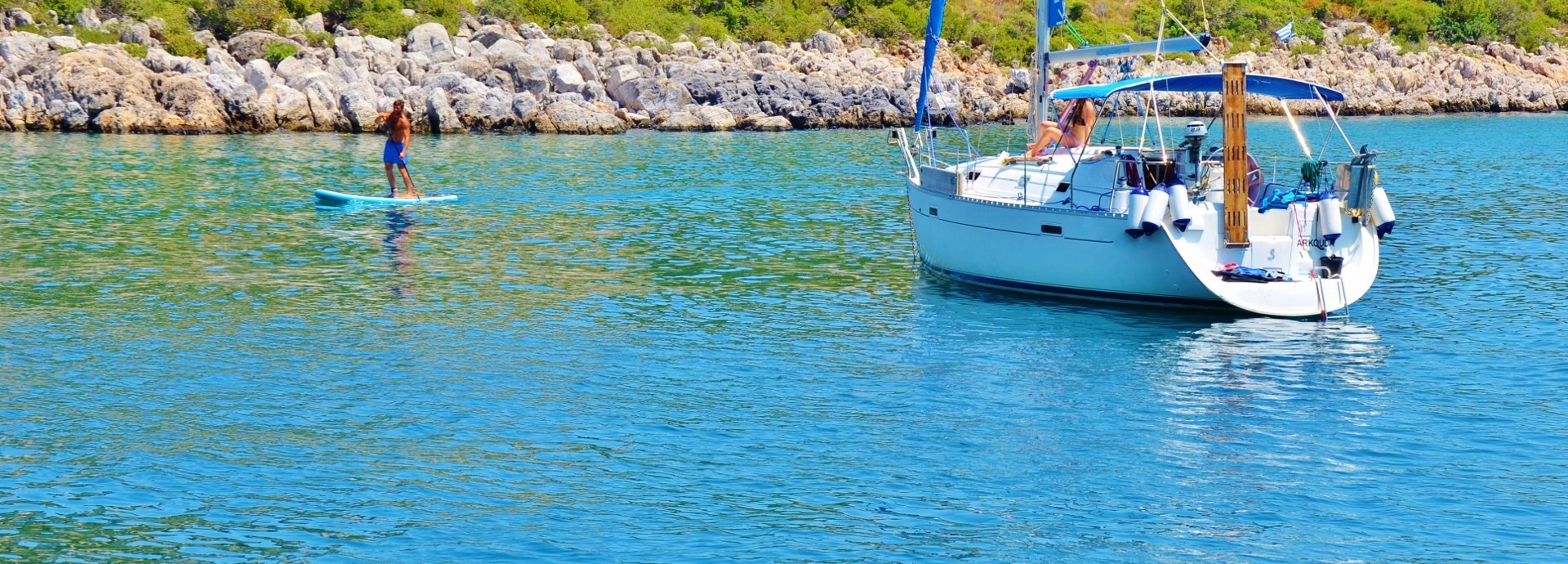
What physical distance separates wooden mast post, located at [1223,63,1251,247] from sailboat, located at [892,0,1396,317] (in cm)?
2

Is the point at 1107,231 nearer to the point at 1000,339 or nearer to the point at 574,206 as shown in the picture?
the point at 1000,339

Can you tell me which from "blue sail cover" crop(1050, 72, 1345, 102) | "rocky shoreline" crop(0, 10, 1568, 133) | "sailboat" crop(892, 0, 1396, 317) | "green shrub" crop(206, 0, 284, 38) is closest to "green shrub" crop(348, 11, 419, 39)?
"rocky shoreline" crop(0, 10, 1568, 133)

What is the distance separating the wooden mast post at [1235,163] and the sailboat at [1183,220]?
2 cm

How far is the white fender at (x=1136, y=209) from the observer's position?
2050cm

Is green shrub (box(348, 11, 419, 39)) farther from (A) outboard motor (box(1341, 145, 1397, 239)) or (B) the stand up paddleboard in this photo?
(A) outboard motor (box(1341, 145, 1397, 239))

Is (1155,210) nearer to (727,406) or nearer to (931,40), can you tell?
(931,40)

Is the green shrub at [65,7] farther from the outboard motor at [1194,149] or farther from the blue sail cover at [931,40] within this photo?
the outboard motor at [1194,149]

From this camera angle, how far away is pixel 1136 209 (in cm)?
2056

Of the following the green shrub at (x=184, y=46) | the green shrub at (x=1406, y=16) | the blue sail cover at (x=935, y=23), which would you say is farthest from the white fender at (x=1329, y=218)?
the green shrub at (x=1406, y=16)

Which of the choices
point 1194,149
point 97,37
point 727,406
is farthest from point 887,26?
point 727,406

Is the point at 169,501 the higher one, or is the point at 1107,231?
the point at 1107,231

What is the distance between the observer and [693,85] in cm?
6762

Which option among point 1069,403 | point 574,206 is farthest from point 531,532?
point 574,206

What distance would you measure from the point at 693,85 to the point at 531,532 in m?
56.3
